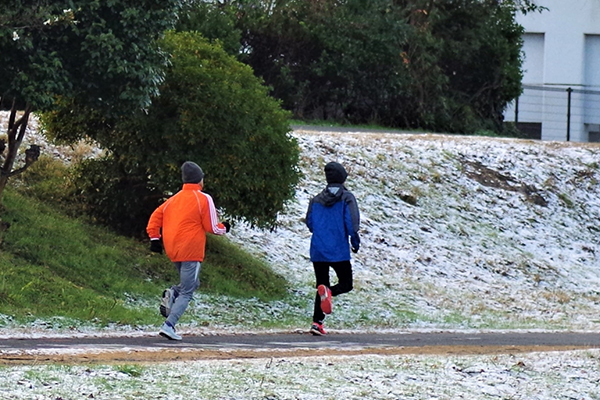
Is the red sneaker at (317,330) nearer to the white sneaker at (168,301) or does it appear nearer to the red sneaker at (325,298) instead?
the red sneaker at (325,298)

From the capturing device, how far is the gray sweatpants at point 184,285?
37.0ft

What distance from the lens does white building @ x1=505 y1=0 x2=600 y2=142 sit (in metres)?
45.5

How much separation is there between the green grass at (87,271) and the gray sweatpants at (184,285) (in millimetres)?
2046

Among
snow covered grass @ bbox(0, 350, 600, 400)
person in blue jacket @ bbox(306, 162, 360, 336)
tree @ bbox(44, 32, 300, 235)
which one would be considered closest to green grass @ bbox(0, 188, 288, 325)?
tree @ bbox(44, 32, 300, 235)

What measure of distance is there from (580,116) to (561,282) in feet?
81.8

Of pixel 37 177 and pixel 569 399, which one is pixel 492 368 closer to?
pixel 569 399

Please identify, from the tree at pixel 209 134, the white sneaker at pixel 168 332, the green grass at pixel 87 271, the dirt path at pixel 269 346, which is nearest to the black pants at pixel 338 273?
the dirt path at pixel 269 346

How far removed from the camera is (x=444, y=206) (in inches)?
976

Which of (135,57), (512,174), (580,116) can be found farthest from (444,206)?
(580,116)

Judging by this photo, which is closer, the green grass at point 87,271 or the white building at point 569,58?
the green grass at point 87,271

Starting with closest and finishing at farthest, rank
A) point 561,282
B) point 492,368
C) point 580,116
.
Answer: point 492,368, point 561,282, point 580,116

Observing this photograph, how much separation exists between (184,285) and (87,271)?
493cm

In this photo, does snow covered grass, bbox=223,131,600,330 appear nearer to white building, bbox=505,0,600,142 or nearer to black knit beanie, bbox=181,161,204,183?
black knit beanie, bbox=181,161,204,183

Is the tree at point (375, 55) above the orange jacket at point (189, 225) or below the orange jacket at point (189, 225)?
above
